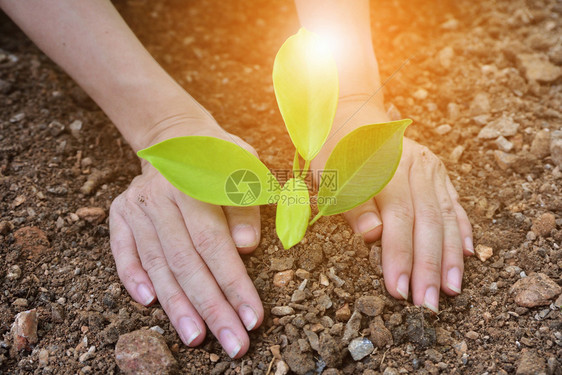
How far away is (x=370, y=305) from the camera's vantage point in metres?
0.84

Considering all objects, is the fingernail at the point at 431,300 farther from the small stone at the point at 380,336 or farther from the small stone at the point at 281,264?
the small stone at the point at 281,264

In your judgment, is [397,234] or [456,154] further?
[456,154]

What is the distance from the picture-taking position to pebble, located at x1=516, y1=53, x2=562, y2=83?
1279 millimetres

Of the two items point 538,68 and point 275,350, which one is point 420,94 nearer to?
point 538,68

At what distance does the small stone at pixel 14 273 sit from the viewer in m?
0.94

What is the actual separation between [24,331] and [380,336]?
1.98ft

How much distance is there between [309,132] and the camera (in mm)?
849

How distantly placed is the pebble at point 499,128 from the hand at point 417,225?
0.77ft

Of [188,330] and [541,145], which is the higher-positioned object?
[188,330]

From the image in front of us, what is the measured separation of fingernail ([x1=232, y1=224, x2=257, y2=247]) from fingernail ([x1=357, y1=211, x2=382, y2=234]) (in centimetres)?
20

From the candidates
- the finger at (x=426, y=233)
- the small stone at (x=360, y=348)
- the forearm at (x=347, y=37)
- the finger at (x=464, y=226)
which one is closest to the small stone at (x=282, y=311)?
the small stone at (x=360, y=348)

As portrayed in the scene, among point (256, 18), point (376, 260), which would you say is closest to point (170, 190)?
point (376, 260)

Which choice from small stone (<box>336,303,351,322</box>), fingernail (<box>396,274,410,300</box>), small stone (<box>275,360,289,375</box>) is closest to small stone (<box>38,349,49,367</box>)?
small stone (<box>275,360,289,375</box>)

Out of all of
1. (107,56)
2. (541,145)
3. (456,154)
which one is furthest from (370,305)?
(107,56)
